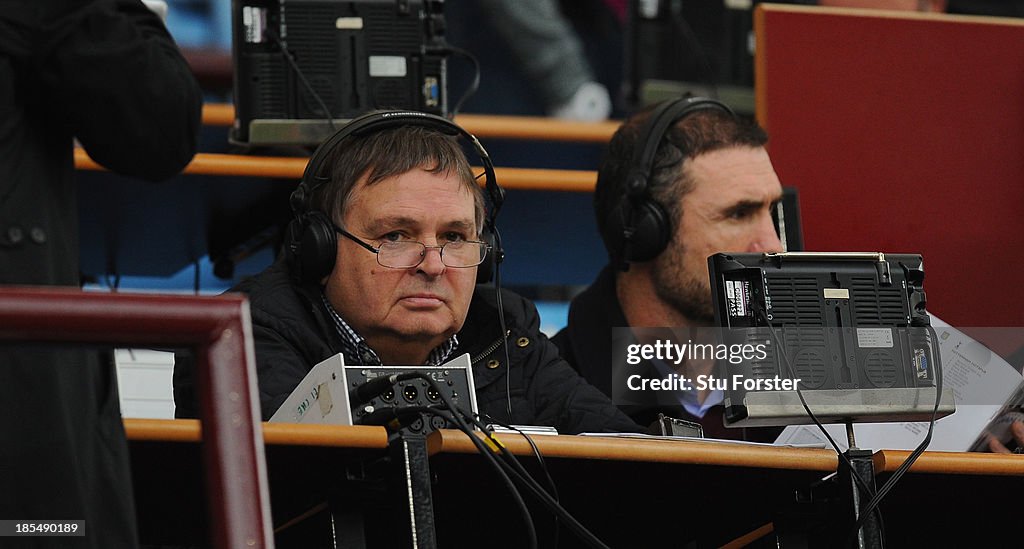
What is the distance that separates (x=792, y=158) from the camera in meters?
3.34

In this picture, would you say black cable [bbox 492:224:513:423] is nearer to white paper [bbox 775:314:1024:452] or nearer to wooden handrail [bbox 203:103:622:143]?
white paper [bbox 775:314:1024:452]

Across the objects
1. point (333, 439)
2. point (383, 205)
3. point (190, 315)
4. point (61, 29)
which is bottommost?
point (333, 439)

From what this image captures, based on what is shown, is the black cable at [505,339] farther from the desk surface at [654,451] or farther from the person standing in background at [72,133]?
the person standing in background at [72,133]

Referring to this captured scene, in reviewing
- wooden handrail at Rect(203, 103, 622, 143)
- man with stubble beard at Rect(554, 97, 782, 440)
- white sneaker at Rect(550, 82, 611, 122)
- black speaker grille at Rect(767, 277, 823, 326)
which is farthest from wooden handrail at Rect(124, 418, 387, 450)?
white sneaker at Rect(550, 82, 611, 122)

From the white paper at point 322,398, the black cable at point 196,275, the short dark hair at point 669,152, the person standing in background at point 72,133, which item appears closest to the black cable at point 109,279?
the black cable at point 196,275

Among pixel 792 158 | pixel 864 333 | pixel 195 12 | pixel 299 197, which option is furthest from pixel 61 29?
pixel 195 12

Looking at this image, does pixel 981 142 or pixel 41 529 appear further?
pixel 981 142

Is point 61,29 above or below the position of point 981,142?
above

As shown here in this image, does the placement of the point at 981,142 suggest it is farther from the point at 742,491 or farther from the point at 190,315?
the point at 190,315

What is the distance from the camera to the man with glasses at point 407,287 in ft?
7.49

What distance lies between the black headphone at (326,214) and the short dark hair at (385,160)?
0.05 feet

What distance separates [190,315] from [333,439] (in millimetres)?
906

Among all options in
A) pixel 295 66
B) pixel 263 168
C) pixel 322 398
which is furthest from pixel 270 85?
pixel 322 398

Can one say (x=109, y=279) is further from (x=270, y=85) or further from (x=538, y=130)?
(x=538, y=130)
